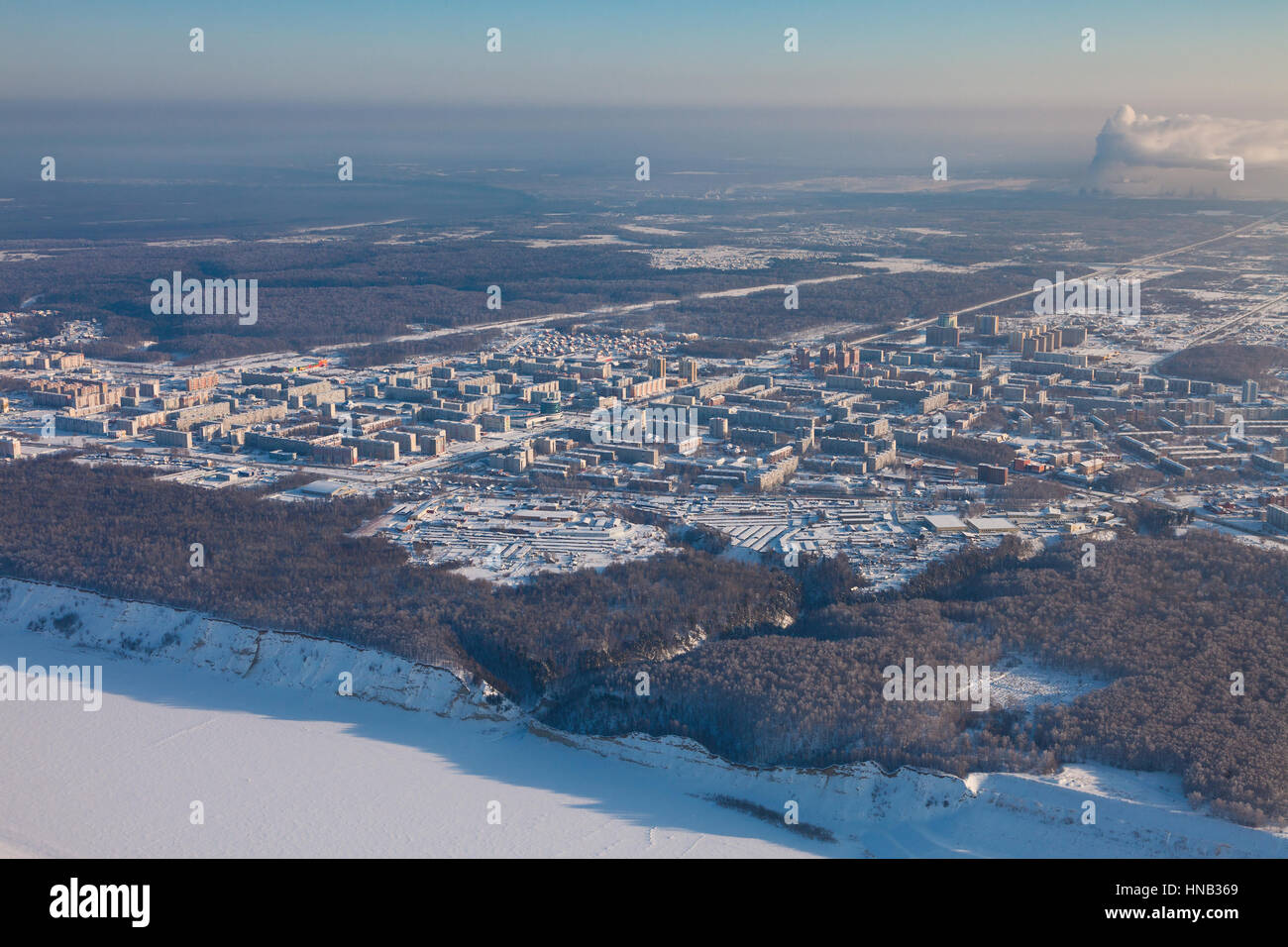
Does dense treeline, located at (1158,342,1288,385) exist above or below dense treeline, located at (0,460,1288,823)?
above

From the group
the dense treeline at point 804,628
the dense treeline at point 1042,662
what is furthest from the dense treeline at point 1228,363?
the dense treeline at point 1042,662

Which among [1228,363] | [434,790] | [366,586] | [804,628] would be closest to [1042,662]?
[804,628]

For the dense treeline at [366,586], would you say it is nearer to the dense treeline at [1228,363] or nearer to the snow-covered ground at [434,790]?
the snow-covered ground at [434,790]

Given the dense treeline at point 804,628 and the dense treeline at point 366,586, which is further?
the dense treeline at point 366,586

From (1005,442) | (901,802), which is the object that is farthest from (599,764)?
(1005,442)

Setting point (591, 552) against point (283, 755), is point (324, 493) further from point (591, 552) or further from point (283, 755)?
point (283, 755)

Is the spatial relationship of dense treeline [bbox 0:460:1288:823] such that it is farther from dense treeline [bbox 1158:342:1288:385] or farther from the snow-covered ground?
dense treeline [bbox 1158:342:1288:385]

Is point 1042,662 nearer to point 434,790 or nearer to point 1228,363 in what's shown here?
point 434,790

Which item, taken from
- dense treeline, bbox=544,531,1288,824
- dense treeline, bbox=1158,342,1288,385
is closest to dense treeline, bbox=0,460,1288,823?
dense treeline, bbox=544,531,1288,824
